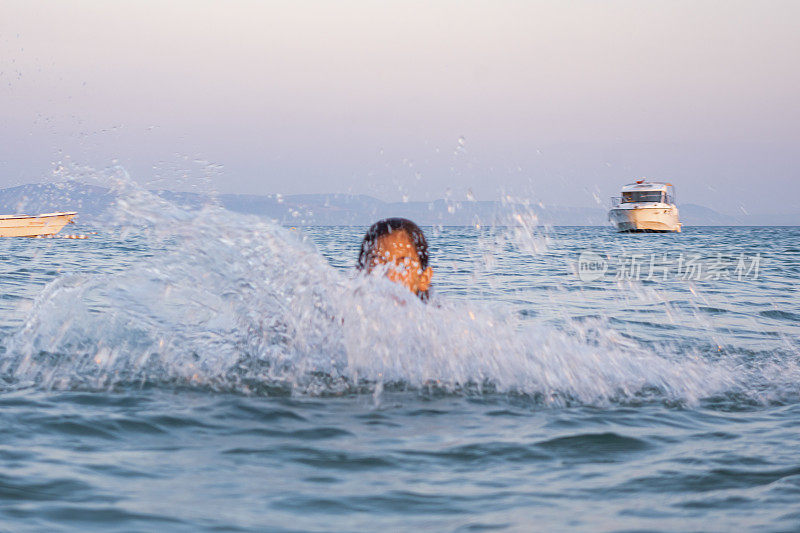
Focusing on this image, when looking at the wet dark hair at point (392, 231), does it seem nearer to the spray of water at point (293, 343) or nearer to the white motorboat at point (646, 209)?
the spray of water at point (293, 343)

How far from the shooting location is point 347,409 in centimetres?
454

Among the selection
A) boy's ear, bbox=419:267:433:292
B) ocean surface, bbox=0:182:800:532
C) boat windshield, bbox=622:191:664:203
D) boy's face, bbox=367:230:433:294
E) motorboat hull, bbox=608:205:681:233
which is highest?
boat windshield, bbox=622:191:664:203

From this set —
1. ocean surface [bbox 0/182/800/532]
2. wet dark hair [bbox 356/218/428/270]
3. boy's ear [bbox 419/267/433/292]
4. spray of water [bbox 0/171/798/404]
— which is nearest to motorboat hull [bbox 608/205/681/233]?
ocean surface [bbox 0/182/800/532]

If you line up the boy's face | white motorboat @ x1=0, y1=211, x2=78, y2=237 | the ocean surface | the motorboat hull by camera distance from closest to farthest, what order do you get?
1. the ocean surface
2. the boy's face
3. white motorboat @ x1=0, y1=211, x2=78, y2=237
4. the motorboat hull

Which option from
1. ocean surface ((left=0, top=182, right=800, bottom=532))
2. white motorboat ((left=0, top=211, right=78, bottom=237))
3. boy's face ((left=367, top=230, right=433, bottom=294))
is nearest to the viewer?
ocean surface ((left=0, top=182, right=800, bottom=532))

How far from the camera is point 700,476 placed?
135 inches

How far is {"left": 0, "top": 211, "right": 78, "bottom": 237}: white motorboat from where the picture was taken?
36938mm

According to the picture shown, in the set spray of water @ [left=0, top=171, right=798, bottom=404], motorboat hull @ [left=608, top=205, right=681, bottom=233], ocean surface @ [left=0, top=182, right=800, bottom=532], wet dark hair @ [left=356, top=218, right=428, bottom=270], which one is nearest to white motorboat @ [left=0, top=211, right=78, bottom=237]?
ocean surface @ [left=0, top=182, right=800, bottom=532]

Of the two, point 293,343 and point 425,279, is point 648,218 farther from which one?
point 293,343

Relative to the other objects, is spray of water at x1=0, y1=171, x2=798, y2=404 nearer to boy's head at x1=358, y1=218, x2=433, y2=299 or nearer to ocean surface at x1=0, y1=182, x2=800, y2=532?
ocean surface at x1=0, y1=182, x2=800, y2=532

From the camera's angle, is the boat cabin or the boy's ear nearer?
the boy's ear

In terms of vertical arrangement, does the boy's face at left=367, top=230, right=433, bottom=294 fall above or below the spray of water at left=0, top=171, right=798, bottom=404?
above

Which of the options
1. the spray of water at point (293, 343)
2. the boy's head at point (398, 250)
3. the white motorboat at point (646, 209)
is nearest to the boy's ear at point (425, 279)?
the boy's head at point (398, 250)

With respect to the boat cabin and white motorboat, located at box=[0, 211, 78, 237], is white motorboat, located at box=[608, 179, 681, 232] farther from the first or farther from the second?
white motorboat, located at box=[0, 211, 78, 237]
